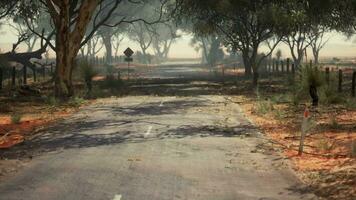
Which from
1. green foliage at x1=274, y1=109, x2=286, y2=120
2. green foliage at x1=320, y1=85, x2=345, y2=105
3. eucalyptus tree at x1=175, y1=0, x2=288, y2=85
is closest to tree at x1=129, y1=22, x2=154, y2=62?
eucalyptus tree at x1=175, y1=0, x2=288, y2=85

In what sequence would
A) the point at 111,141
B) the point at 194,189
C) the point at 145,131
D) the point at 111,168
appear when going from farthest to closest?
1. the point at 145,131
2. the point at 111,141
3. the point at 111,168
4. the point at 194,189

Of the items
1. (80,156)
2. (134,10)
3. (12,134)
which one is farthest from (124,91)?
(134,10)

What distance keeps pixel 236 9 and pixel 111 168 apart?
28.3 meters

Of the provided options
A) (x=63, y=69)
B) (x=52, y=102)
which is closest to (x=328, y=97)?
(x=52, y=102)

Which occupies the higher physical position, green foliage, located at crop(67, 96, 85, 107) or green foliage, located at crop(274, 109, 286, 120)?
green foliage, located at crop(67, 96, 85, 107)

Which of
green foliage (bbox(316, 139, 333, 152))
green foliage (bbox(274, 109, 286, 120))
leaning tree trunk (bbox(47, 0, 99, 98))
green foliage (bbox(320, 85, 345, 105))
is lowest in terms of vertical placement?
green foliage (bbox(316, 139, 333, 152))

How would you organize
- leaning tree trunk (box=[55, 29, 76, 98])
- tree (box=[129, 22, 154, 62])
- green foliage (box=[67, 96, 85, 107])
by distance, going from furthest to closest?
tree (box=[129, 22, 154, 62]) < leaning tree trunk (box=[55, 29, 76, 98]) < green foliage (box=[67, 96, 85, 107])

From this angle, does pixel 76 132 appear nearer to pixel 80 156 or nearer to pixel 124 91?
pixel 80 156

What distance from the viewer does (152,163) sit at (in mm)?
11562

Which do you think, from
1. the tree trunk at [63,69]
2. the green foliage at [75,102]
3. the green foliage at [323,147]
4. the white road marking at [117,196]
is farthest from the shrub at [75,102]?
the white road marking at [117,196]

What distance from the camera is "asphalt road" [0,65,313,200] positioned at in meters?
9.19

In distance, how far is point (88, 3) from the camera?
84.5 feet

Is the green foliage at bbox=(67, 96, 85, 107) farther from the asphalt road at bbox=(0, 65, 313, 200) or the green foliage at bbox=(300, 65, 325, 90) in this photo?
the green foliage at bbox=(300, 65, 325, 90)

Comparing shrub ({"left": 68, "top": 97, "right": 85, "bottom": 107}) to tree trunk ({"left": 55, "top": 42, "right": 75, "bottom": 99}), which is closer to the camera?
shrub ({"left": 68, "top": 97, "right": 85, "bottom": 107})
